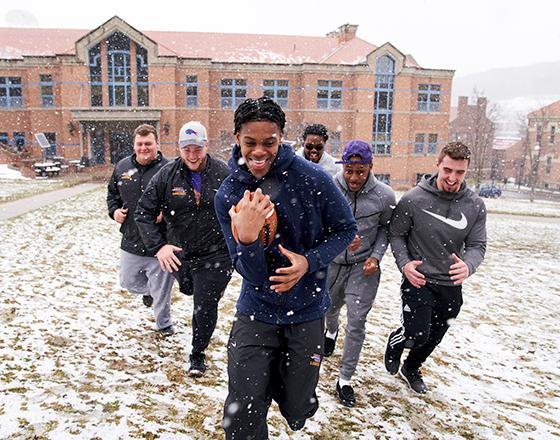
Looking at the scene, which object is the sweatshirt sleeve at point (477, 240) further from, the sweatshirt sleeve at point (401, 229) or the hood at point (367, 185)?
the hood at point (367, 185)

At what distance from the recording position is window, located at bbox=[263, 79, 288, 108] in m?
37.6

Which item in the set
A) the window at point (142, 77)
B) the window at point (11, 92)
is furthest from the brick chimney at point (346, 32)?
the window at point (11, 92)

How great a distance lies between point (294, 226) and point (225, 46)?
133 ft

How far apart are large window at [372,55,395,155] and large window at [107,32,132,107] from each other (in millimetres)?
20804

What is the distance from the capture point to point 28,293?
6.27 meters

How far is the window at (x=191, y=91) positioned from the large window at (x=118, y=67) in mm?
4462

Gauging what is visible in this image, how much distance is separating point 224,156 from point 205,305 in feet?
105

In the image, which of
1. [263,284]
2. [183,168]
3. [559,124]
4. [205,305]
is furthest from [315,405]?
[559,124]

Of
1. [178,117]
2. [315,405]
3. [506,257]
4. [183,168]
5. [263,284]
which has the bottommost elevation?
[506,257]

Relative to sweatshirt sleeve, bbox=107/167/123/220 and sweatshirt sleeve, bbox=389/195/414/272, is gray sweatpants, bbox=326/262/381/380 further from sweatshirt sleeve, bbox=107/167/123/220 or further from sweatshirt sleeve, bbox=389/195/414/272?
sweatshirt sleeve, bbox=107/167/123/220

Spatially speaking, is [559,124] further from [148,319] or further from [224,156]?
[148,319]

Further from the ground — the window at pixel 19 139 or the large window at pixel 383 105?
the large window at pixel 383 105

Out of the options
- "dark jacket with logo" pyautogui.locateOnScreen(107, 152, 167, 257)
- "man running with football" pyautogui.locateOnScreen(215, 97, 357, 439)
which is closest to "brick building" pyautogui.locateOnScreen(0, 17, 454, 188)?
"dark jacket with logo" pyautogui.locateOnScreen(107, 152, 167, 257)

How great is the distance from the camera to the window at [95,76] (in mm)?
33562
